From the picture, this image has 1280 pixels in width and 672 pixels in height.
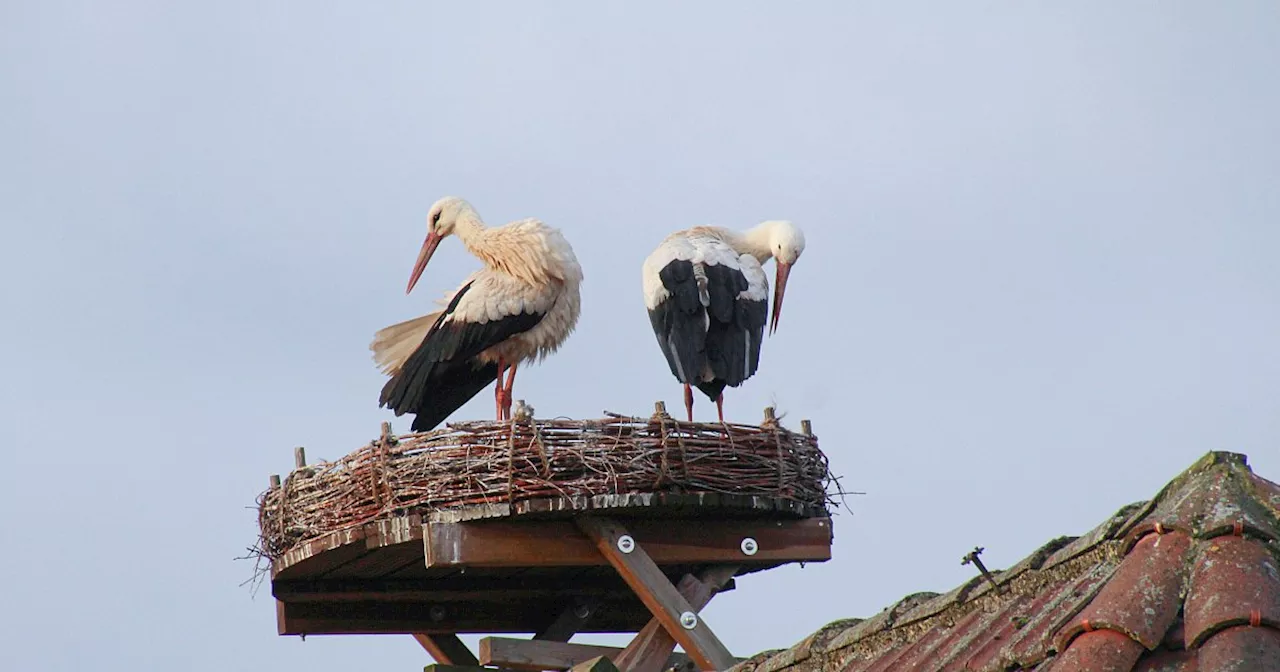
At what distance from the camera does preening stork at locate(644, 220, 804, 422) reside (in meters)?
9.10

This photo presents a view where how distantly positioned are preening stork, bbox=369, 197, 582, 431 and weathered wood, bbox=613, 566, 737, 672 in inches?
78.6

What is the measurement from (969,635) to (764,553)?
3.95 meters

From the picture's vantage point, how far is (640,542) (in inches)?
306

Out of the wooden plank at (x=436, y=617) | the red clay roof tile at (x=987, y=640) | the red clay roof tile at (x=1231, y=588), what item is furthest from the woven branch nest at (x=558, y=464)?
the red clay roof tile at (x=1231, y=588)

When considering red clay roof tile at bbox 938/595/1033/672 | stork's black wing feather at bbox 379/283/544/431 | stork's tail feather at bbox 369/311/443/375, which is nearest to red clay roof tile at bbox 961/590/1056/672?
red clay roof tile at bbox 938/595/1033/672

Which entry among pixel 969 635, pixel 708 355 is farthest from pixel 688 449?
pixel 969 635

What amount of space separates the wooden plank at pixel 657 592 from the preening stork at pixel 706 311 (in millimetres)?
1539

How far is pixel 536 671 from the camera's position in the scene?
325 inches

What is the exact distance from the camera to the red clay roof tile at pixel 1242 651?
2.88 meters

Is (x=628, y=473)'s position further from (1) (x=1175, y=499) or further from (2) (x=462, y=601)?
(1) (x=1175, y=499)

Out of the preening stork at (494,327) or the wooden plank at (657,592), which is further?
the preening stork at (494,327)

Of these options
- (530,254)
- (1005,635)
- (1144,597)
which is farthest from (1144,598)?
(530,254)

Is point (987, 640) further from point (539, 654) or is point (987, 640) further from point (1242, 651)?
point (539, 654)

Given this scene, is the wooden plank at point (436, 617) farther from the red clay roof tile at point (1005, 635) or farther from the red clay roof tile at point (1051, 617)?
the red clay roof tile at point (1051, 617)
